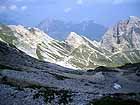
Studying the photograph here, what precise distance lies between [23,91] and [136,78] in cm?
12629

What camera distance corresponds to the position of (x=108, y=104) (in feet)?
132

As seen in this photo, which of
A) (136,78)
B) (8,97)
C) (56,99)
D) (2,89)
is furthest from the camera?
(136,78)

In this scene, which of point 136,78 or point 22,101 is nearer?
point 22,101

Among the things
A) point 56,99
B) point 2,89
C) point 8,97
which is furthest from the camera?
point 2,89

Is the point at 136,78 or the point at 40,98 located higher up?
the point at 136,78

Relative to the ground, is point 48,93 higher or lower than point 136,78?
lower

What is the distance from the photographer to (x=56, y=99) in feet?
144

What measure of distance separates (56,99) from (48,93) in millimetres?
3529

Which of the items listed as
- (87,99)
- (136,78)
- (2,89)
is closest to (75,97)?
(87,99)

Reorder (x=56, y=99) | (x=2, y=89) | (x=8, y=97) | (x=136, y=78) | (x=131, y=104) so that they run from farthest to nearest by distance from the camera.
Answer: (x=136, y=78)
(x=2, y=89)
(x=8, y=97)
(x=56, y=99)
(x=131, y=104)

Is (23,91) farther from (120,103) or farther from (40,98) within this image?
(120,103)

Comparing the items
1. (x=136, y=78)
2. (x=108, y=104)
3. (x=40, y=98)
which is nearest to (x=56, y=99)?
(x=40, y=98)

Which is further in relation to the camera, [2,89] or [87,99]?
[2,89]

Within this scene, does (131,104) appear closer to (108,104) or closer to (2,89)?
(108,104)
